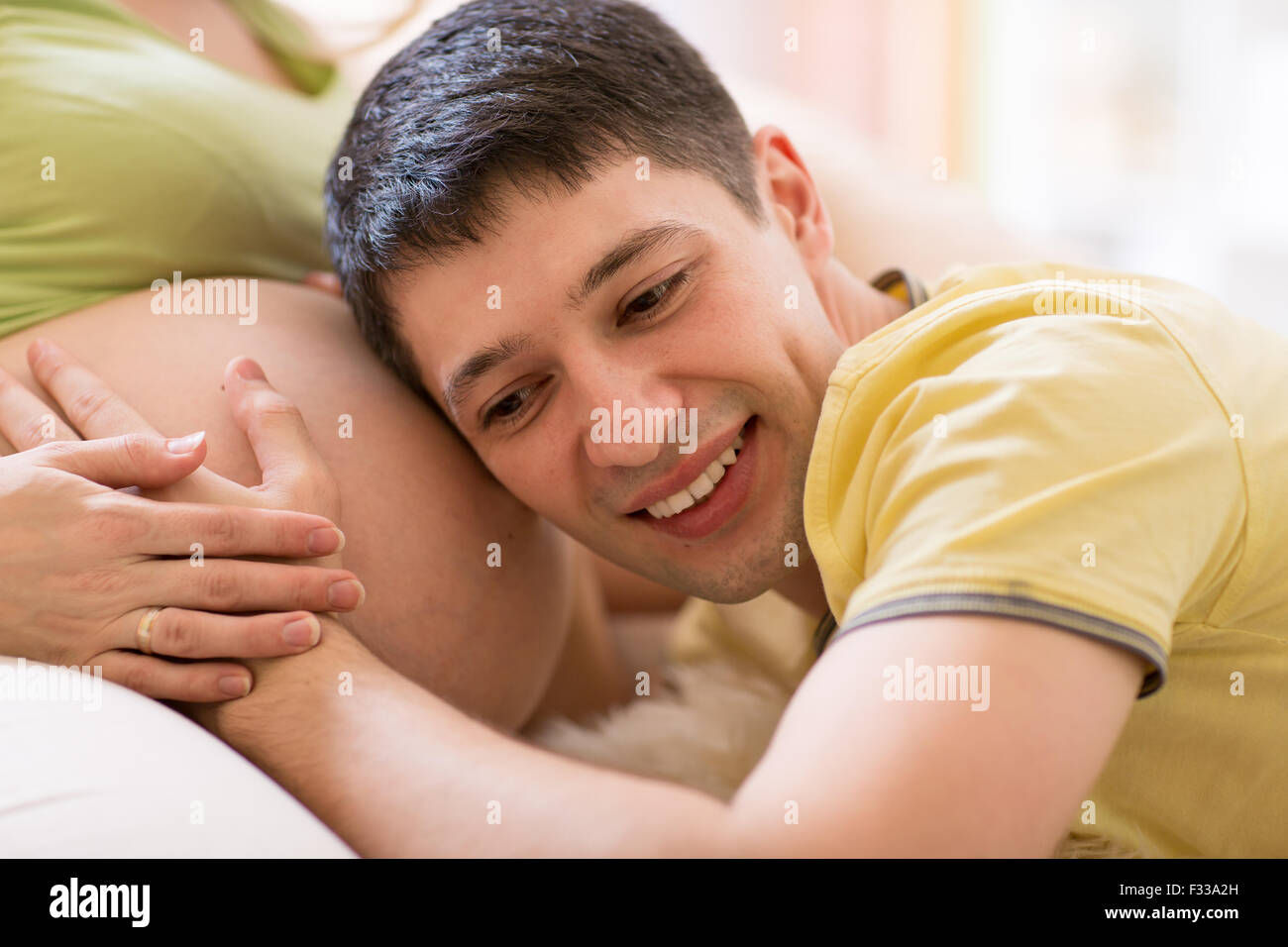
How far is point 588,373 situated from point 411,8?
0.84 metres

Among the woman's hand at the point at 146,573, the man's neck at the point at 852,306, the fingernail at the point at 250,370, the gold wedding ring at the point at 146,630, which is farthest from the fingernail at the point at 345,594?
the man's neck at the point at 852,306

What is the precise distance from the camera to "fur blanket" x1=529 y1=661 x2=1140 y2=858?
0.95 meters

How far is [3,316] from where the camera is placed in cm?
91

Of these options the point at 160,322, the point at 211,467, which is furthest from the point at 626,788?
the point at 160,322

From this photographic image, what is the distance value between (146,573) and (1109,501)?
561 mm

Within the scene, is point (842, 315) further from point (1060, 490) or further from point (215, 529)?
point (215, 529)

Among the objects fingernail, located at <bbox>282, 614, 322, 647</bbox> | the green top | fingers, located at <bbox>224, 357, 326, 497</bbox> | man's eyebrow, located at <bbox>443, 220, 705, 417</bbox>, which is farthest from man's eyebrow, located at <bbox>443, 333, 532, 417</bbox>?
the green top

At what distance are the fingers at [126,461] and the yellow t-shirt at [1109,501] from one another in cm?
40

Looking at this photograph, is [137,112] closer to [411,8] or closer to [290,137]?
[290,137]

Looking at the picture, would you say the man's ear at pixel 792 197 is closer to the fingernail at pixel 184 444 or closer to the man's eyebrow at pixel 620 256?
the man's eyebrow at pixel 620 256

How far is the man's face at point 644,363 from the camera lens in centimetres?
73

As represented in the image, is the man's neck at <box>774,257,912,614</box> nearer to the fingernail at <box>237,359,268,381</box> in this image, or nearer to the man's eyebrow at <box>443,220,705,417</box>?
the man's eyebrow at <box>443,220,705,417</box>

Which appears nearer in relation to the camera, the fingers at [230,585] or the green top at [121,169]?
the fingers at [230,585]

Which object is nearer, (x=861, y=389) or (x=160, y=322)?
(x=861, y=389)
